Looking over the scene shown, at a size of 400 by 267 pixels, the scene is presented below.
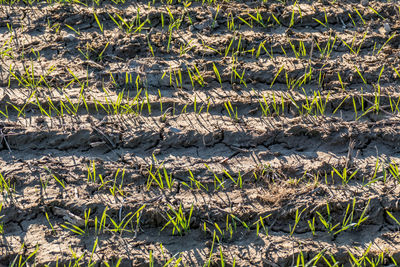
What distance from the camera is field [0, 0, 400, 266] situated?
2.62 m

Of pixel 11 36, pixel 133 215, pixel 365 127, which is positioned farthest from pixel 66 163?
pixel 365 127

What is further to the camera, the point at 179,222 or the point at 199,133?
the point at 199,133

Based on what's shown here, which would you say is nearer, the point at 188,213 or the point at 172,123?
the point at 188,213

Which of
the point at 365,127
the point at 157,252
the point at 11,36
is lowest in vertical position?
the point at 157,252

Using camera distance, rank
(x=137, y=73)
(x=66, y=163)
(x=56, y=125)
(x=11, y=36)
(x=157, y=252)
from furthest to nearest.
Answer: (x=11, y=36) < (x=137, y=73) < (x=56, y=125) < (x=66, y=163) < (x=157, y=252)

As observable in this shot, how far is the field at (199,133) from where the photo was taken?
8.61ft

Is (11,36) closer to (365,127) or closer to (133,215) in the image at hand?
(133,215)

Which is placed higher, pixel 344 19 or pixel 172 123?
pixel 344 19

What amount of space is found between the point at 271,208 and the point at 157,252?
23.7 inches

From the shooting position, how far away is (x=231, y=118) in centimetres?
325

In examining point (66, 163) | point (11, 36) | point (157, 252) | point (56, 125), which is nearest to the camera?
point (157, 252)

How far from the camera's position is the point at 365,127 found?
10.3 ft

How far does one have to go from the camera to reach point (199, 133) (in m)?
3.15

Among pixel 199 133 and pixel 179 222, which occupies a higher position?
pixel 199 133
